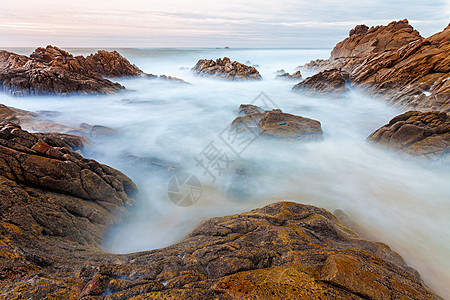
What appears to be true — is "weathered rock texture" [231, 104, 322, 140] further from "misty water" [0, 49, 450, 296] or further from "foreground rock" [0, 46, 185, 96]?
"foreground rock" [0, 46, 185, 96]

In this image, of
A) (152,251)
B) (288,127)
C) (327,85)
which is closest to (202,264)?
(152,251)

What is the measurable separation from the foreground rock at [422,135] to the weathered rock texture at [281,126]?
466 cm

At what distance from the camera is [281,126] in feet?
51.3

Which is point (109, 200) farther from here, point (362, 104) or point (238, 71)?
point (238, 71)

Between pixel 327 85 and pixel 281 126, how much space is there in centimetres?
1880

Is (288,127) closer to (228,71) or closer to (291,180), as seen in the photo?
(291,180)

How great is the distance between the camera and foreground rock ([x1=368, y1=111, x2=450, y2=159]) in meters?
11.2

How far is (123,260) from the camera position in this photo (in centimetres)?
418

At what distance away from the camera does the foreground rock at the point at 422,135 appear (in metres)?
11.2

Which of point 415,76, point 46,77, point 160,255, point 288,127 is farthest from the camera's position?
point 46,77

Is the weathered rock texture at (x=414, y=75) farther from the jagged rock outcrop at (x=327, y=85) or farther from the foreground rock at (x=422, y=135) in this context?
the foreground rock at (x=422, y=135)

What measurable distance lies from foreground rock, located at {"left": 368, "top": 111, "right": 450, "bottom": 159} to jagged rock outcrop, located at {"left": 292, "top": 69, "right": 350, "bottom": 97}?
Answer: 16249 millimetres

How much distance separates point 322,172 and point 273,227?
7941 mm

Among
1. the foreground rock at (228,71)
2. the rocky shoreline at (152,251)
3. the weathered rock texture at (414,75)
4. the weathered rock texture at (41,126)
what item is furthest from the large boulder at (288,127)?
the foreground rock at (228,71)
